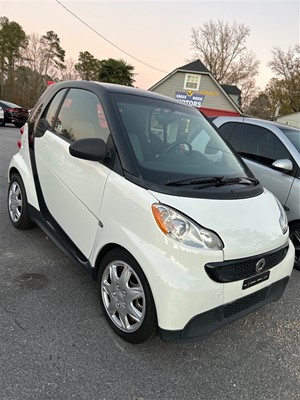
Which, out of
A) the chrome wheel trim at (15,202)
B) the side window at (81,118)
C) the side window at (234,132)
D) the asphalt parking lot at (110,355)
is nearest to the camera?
the asphalt parking lot at (110,355)

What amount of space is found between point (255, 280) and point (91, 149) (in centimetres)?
148

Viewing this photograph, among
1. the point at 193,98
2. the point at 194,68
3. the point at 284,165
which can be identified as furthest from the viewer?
the point at 194,68

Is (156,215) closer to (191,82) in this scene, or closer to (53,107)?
(53,107)

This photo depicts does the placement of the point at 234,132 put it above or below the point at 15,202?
above

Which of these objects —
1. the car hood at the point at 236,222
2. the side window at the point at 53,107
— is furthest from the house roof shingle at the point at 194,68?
the car hood at the point at 236,222

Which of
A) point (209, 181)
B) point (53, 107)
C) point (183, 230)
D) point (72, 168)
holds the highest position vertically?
point (53, 107)

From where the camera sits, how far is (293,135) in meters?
A: 4.42

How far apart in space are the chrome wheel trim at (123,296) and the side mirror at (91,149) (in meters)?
0.78

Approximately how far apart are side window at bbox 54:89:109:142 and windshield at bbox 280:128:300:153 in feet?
9.29

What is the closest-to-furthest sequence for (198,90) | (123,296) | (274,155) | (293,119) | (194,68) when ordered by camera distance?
(123,296) < (274,155) < (198,90) < (194,68) < (293,119)

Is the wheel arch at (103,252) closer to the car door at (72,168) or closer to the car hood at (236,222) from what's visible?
the car door at (72,168)

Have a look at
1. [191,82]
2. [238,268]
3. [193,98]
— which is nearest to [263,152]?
[238,268]

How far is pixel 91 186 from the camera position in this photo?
7.98 ft

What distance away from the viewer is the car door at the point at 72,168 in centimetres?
245
